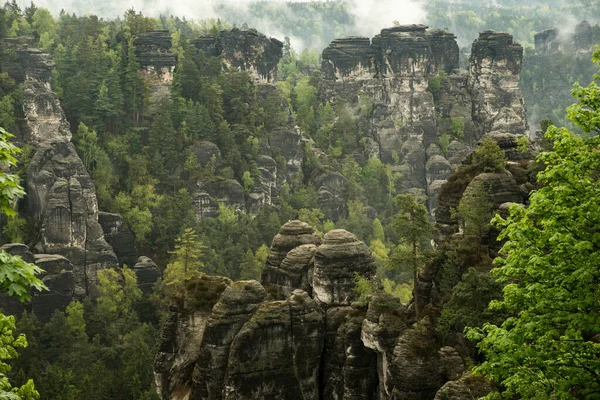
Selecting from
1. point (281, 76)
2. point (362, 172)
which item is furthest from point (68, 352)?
point (281, 76)

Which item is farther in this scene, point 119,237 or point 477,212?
point 119,237

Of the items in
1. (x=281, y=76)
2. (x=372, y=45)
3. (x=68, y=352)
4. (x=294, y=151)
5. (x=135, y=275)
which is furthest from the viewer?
(x=281, y=76)

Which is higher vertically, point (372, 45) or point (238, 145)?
point (372, 45)

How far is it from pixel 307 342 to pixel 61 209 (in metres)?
53.4

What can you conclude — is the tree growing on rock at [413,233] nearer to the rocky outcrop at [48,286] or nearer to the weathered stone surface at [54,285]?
the rocky outcrop at [48,286]

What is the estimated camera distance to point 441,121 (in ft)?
445

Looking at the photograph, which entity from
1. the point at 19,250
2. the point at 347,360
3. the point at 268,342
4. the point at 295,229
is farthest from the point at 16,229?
the point at 347,360

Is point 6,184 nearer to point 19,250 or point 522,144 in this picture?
point 522,144

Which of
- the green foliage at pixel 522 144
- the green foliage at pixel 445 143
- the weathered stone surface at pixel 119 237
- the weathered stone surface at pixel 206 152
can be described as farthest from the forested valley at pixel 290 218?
the green foliage at pixel 522 144

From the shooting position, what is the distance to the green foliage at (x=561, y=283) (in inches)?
645

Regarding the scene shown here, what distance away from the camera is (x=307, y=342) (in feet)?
124

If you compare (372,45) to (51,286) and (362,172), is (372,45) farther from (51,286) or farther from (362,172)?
(51,286)

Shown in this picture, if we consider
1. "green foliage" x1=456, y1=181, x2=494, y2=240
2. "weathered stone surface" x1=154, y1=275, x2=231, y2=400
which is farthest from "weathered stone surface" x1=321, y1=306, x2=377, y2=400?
"green foliage" x1=456, y1=181, x2=494, y2=240

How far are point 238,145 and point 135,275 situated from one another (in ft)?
115
